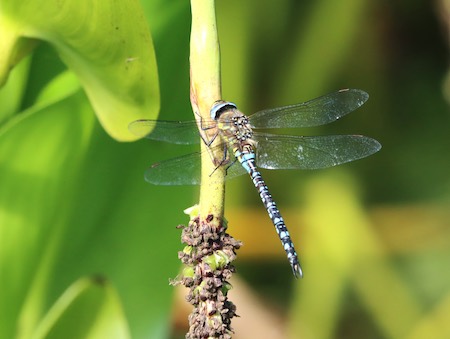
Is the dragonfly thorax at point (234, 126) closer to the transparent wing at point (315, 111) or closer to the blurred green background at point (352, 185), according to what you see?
the transparent wing at point (315, 111)

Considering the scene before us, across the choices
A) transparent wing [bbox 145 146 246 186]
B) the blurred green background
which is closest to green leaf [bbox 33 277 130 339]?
transparent wing [bbox 145 146 246 186]

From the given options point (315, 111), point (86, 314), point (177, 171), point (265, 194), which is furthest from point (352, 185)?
point (86, 314)

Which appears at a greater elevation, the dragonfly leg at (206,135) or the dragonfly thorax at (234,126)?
the dragonfly thorax at (234,126)

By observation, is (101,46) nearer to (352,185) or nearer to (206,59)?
(206,59)

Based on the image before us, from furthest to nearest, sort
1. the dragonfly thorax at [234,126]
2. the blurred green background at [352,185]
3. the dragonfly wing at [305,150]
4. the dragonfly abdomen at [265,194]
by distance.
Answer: the blurred green background at [352,185] < the dragonfly wing at [305,150] < the dragonfly abdomen at [265,194] < the dragonfly thorax at [234,126]

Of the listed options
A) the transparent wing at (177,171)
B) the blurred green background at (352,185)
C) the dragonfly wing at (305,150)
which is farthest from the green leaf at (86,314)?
the blurred green background at (352,185)
